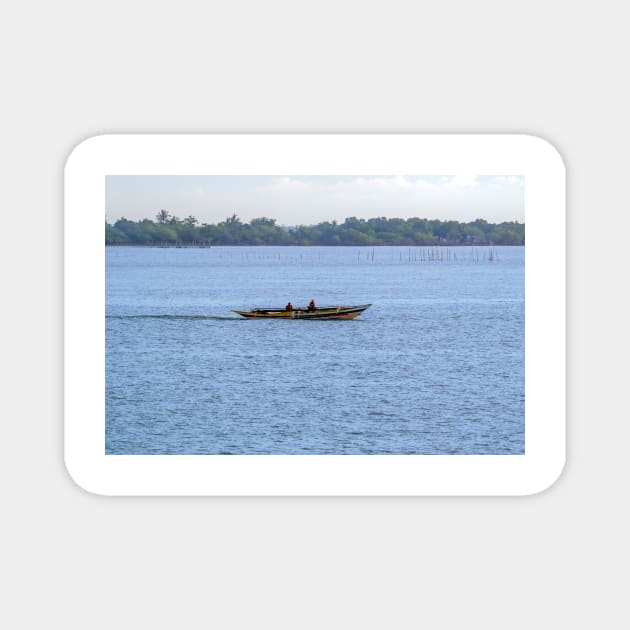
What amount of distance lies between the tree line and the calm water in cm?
119

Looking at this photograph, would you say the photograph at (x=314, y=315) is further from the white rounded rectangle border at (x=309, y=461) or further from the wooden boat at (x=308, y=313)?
the white rounded rectangle border at (x=309, y=461)

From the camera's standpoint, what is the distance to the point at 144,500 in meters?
4.44

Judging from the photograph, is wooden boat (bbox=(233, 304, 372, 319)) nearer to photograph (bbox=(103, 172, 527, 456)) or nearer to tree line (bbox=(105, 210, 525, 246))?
photograph (bbox=(103, 172, 527, 456))

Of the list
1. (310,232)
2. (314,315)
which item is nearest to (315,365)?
(314,315)

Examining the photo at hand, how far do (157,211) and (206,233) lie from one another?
248 centimetres

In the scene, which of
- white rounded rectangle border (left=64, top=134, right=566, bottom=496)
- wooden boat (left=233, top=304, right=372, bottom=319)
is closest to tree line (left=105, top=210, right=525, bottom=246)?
wooden boat (left=233, top=304, right=372, bottom=319)

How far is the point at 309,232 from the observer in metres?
39.2

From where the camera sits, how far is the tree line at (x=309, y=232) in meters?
36.7

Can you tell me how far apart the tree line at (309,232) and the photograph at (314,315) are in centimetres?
7

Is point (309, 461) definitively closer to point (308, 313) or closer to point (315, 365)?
point (315, 365)

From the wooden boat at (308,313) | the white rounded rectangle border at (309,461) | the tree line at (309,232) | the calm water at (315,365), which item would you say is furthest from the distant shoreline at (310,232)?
the white rounded rectangle border at (309,461)

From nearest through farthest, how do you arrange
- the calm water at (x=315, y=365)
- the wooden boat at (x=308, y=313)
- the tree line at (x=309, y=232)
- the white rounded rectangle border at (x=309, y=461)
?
the white rounded rectangle border at (x=309, y=461)
the calm water at (x=315, y=365)
the wooden boat at (x=308, y=313)
the tree line at (x=309, y=232)
